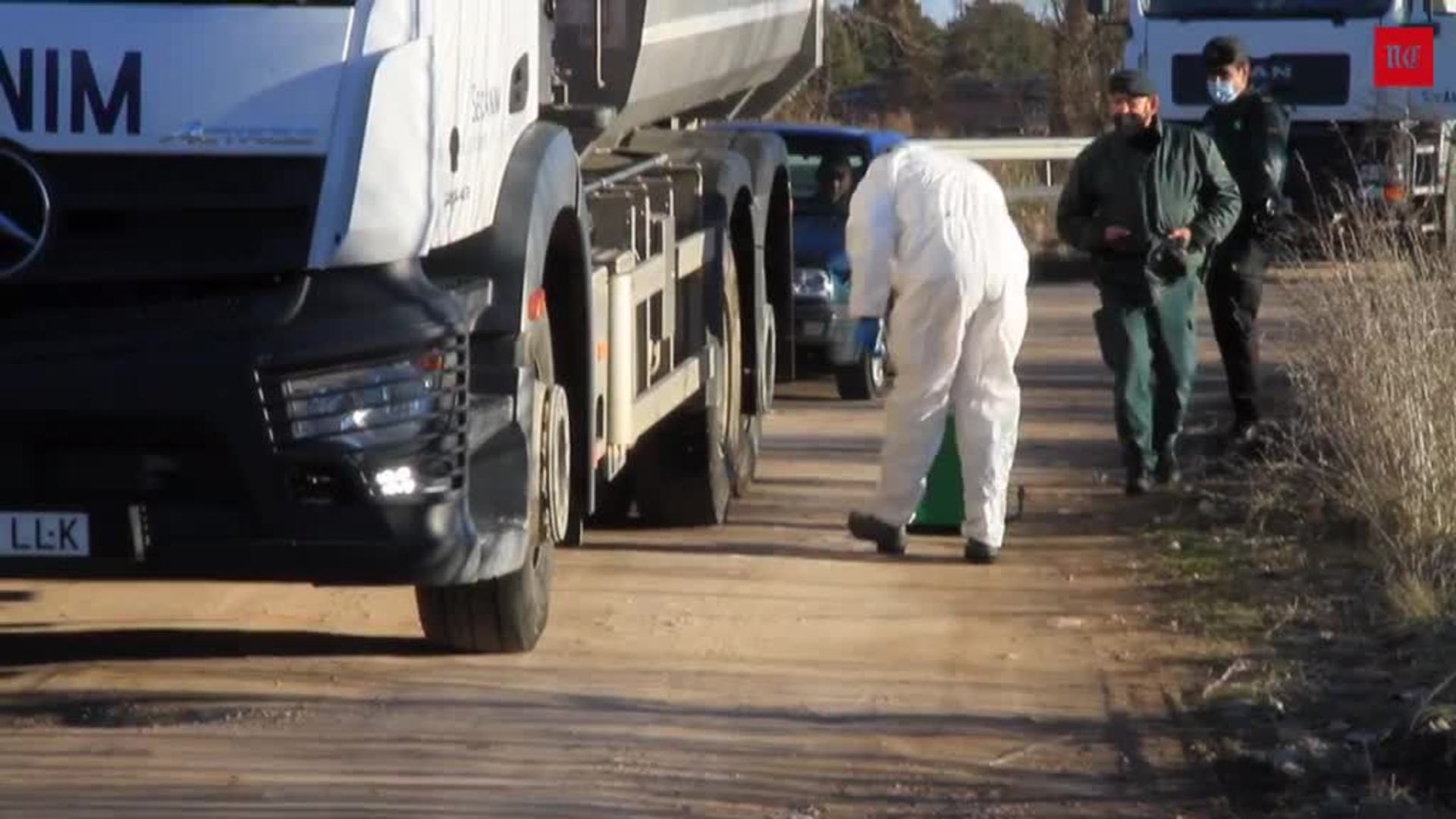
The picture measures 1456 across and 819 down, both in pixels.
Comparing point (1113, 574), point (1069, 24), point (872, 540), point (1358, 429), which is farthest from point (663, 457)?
point (1069, 24)

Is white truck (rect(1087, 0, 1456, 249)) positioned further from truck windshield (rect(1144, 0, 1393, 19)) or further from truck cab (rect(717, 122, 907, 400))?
truck cab (rect(717, 122, 907, 400))

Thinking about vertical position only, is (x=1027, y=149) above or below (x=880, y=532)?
below

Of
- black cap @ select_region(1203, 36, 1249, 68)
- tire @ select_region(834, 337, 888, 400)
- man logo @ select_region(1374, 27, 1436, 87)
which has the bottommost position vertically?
tire @ select_region(834, 337, 888, 400)

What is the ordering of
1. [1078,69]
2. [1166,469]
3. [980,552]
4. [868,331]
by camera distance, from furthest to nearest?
[1078,69] < [1166,469] < [980,552] < [868,331]

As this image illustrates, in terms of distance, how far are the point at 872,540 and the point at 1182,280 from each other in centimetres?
225

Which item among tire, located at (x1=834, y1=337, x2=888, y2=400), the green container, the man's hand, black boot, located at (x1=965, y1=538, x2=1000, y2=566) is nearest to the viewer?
the man's hand

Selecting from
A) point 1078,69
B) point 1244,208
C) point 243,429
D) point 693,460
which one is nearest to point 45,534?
point 243,429

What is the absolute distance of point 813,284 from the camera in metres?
17.6

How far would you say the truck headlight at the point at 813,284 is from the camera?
57.7ft

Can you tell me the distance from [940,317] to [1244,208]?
297 centimetres

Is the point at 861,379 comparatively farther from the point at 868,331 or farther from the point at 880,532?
the point at 868,331

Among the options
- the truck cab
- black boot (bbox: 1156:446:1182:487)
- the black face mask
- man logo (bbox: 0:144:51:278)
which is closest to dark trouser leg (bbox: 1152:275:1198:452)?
black boot (bbox: 1156:446:1182:487)

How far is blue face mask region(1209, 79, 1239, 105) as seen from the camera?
14.0 meters

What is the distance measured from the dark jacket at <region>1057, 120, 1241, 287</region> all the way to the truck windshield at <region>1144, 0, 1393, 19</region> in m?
10.6
